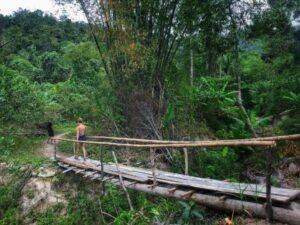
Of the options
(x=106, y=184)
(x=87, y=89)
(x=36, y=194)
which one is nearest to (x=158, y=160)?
(x=106, y=184)

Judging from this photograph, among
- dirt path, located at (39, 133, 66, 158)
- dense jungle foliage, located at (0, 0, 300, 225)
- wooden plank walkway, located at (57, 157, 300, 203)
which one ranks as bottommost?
dirt path, located at (39, 133, 66, 158)

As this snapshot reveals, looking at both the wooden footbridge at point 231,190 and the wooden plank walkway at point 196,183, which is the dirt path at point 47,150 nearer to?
the wooden plank walkway at point 196,183

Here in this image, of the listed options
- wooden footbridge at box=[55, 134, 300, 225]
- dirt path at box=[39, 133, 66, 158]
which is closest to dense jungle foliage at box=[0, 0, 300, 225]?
wooden footbridge at box=[55, 134, 300, 225]

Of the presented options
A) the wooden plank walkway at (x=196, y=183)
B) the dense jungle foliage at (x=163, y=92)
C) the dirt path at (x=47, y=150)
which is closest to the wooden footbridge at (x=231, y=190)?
the wooden plank walkway at (x=196, y=183)

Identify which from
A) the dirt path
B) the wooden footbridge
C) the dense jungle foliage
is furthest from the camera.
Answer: the dirt path

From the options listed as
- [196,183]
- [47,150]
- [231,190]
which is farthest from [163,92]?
[231,190]

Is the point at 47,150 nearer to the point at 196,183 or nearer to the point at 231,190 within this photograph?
the point at 196,183

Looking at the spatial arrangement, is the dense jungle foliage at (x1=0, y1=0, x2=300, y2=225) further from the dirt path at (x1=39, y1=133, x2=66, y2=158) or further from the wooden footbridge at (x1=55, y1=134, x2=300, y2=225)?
the dirt path at (x1=39, y1=133, x2=66, y2=158)

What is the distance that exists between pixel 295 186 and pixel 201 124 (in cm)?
437

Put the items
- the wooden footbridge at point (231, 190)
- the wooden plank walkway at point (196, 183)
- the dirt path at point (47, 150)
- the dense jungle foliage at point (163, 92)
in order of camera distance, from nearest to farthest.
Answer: the wooden footbridge at point (231, 190) < the wooden plank walkway at point (196, 183) < the dense jungle foliage at point (163, 92) < the dirt path at point (47, 150)

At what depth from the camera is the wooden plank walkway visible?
17.1ft

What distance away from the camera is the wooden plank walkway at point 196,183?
205 inches

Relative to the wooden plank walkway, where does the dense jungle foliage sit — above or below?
above

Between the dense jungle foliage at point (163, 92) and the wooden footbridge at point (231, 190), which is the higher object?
the dense jungle foliage at point (163, 92)
